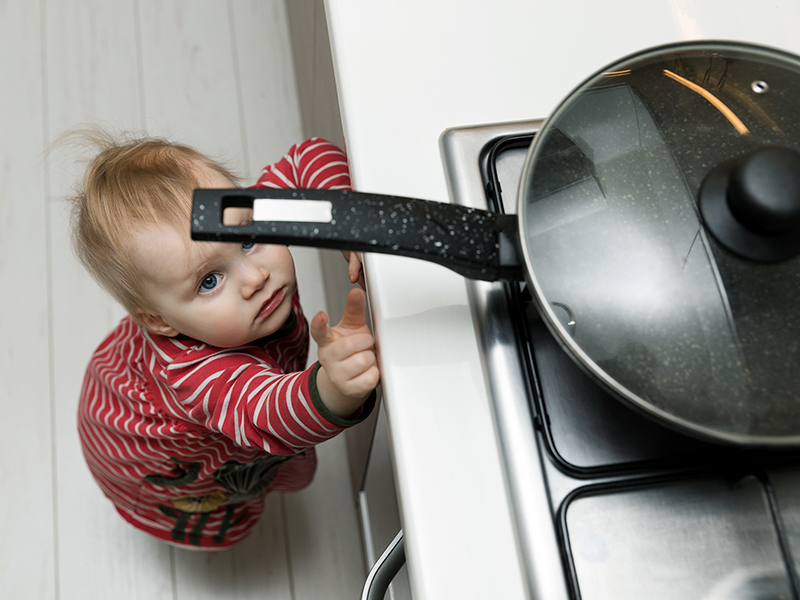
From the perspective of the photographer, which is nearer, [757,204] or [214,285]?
[757,204]

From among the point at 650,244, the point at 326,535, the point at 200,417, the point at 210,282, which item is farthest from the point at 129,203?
the point at 326,535

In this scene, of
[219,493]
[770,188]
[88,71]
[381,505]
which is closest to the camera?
[770,188]

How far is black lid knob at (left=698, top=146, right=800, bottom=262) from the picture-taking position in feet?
1.16

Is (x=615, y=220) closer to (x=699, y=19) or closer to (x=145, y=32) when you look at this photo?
(x=699, y=19)

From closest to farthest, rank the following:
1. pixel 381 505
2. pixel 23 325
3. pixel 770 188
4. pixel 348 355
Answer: pixel 770 188, pixel 348 355, pixel 381 505, pixel 23 325

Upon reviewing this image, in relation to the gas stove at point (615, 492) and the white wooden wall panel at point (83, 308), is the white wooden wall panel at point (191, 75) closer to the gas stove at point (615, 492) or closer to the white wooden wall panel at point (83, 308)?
the white wooden wall panel at point (83, 308)

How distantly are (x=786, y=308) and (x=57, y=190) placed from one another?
4.53ft

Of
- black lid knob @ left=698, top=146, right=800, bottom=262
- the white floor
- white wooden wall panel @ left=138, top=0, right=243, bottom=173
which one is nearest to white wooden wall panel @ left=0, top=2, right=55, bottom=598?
the white floor

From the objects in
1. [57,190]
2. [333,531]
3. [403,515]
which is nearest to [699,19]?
[403,515]

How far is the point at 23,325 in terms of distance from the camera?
129 centimetres

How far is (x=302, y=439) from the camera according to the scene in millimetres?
563

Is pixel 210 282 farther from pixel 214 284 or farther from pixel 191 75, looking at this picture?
pixel 191 75

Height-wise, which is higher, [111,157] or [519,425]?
[111,157]

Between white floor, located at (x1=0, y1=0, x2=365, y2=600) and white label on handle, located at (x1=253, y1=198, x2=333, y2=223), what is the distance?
0.93 metres
